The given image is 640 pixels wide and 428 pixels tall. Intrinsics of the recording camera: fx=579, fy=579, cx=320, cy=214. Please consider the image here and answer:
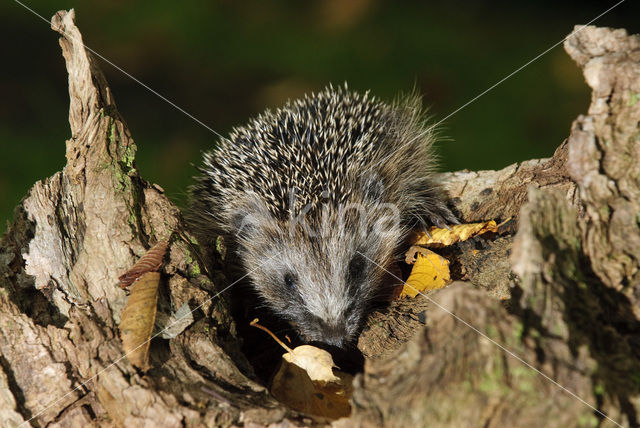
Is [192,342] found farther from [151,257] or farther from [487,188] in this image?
[487,188]

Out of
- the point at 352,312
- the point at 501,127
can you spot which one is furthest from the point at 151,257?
the point at 501,127

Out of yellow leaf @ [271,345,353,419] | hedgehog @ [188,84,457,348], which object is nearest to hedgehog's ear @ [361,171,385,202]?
hedgehog @ [188,84,457,348]

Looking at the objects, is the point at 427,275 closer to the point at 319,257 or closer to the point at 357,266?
the point at 357,266

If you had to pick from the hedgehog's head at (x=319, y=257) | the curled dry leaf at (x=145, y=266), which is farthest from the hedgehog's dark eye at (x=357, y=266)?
the curled dry leaf at (x=145, y=266)

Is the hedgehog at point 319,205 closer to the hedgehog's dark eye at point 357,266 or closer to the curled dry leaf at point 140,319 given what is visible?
the hedgehog's dark eye at point 357,266

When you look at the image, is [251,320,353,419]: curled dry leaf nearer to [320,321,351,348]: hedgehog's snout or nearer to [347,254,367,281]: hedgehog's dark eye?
[320,321,351,348]: hedgehog's snout
